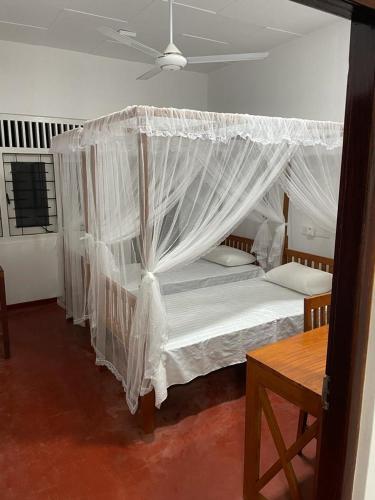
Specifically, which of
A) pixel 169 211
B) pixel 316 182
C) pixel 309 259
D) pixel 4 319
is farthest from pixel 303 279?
pixel 4 319

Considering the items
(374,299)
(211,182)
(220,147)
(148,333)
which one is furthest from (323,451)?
(220,147)

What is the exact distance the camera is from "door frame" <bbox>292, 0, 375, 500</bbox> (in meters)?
0.92

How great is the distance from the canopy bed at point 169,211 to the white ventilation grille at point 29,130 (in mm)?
827

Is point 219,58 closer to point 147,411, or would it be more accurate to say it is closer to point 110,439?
point 147,411

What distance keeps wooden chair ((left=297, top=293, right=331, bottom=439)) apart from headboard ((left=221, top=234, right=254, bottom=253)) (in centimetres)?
235

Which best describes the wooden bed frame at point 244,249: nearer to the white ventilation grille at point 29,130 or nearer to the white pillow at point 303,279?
A: the white pillow at point 303,279

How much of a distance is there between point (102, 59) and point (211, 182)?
2.80 m

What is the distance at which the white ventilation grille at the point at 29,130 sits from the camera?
408 cm

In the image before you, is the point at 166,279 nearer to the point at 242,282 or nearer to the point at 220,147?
the point at 242,282

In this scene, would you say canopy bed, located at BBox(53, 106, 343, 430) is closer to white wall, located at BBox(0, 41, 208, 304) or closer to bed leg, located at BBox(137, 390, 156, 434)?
bed leg, located at BBox(137, 390, 156, 434)

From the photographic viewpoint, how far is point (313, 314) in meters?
2.14

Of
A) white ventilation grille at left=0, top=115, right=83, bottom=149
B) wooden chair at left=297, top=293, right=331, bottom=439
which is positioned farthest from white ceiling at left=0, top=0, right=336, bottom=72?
wooden chair at left=297, top=293, right=331, bottom=439

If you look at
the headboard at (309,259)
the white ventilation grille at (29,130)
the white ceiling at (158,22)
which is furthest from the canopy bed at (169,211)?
the white ceiling at (158,22)

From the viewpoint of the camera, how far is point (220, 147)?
271cm
